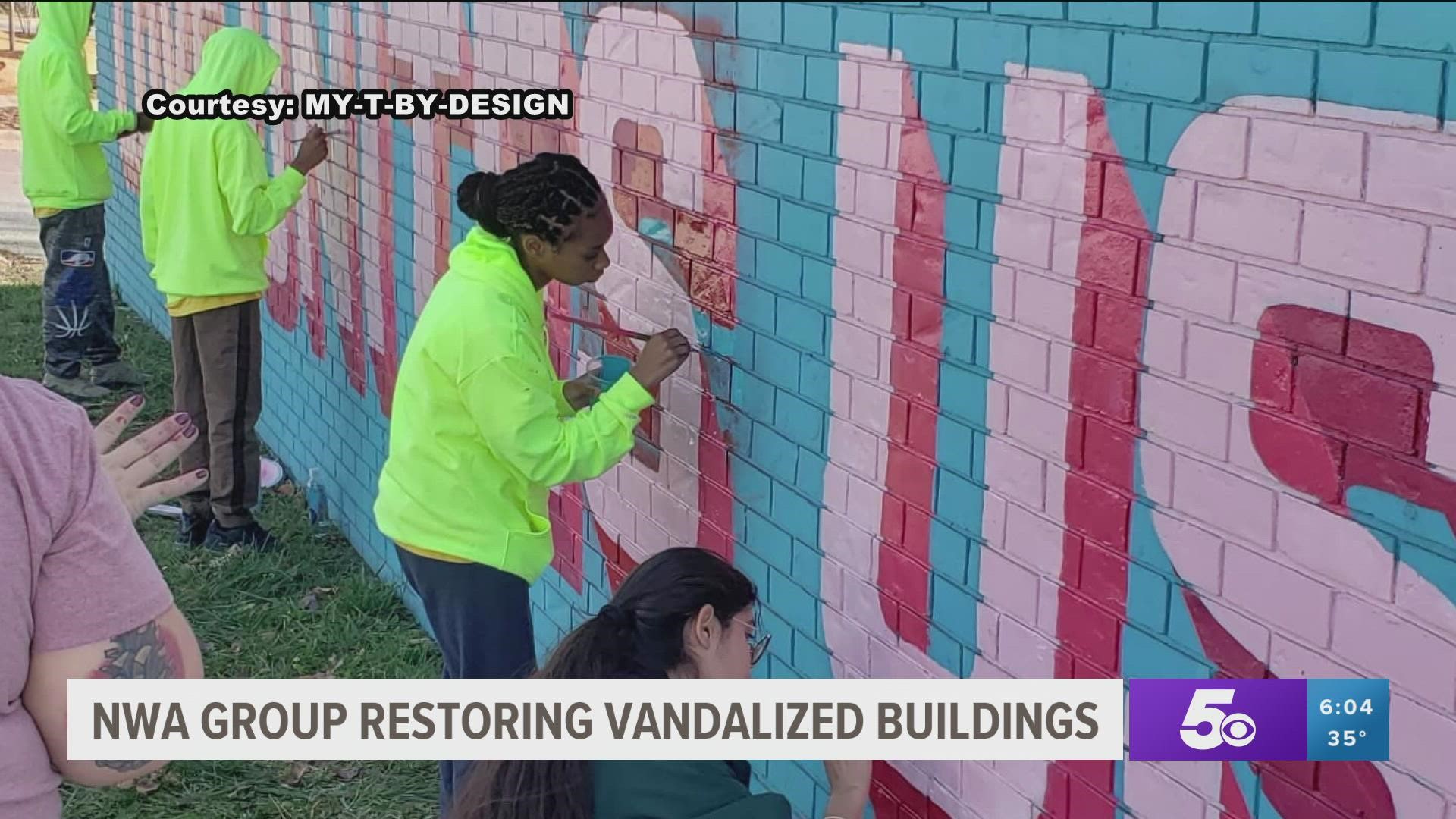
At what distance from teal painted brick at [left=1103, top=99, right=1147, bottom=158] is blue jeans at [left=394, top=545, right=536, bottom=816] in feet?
6.01

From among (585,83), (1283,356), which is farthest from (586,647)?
(585,83)

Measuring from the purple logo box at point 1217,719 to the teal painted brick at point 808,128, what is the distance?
1218 mm

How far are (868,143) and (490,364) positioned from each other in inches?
36.5

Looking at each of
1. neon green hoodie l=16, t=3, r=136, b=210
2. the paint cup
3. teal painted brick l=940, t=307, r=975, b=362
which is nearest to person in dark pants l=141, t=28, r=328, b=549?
neon green hoodie l=16, t=3, r=136, b=210

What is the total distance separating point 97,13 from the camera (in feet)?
37.7

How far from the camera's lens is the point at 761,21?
3.39 m

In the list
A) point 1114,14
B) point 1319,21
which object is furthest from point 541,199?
point 1319,21

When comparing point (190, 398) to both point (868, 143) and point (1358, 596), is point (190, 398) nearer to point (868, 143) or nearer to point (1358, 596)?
point (868, 143)

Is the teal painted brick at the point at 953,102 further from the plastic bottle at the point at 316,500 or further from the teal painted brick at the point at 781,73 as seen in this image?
the plastic bottle at the point at 316,500

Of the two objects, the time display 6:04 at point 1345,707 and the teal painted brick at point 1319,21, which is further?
the time display 6:04 at point 1345,707

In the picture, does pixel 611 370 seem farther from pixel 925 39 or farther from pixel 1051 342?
pixel 1051 342

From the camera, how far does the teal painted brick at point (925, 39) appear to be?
2.84 meters

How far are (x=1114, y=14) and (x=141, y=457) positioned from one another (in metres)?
1.49

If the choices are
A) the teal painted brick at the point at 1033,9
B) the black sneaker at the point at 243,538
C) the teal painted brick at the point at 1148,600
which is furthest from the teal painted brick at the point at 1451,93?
the black sneaker at the point at 243,538
